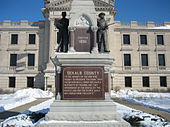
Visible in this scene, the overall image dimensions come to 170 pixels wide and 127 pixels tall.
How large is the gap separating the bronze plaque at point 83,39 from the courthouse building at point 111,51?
22.4 meters

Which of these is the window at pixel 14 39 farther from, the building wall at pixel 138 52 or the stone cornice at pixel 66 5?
the building wall at pixel 138 52

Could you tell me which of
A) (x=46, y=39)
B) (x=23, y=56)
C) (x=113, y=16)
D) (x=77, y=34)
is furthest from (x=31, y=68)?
(x=77, y=34)

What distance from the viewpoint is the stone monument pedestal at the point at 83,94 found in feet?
17.0

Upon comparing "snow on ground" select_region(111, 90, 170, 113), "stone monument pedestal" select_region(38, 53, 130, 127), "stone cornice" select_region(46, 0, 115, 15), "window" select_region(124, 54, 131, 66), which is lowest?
"snow on ground" select_region(111, 90, 170, 113)

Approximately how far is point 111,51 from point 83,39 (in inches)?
914

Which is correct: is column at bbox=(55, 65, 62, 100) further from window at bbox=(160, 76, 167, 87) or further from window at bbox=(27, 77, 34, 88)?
window at bbox=(160, 76, 167, 87)

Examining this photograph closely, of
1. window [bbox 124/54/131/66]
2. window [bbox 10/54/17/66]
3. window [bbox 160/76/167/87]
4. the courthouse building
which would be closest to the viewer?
the courthouse building

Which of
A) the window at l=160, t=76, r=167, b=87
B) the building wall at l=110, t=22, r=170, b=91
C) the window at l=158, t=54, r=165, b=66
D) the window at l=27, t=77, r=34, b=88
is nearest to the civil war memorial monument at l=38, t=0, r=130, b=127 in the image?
the building wall at l=110, t=22, r=170, b=91

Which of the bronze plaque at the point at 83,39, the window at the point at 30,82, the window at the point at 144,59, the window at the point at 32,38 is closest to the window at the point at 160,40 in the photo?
the window at the point at 144,59

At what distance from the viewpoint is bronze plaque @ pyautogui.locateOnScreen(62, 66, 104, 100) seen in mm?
5594

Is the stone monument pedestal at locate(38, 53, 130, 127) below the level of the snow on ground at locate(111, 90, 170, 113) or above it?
above

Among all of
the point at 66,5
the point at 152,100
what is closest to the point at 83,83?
the point at 152,100

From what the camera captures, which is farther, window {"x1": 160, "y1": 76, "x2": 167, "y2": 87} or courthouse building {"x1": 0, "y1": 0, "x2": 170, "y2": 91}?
window {"x1": 160, "y1": 76, "x2": 167, "y2": 87}

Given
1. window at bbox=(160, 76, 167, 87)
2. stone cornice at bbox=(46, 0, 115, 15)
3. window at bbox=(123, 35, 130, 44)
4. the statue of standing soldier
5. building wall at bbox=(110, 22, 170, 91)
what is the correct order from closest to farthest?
1. the statue of standing soldier
2. stone cornice at bbox=(46, 0, 115, 15)
3. building wall at bbox=(110, 22, 170, 91)
4. window at bbox=(160, 76, 167, 87)
5. window at bbox=(123, 35, 130, 44)
